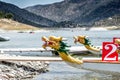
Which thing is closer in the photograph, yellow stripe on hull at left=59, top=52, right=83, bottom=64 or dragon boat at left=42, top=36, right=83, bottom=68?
dragon boat at left=42, top=36, right=83, bottom=68

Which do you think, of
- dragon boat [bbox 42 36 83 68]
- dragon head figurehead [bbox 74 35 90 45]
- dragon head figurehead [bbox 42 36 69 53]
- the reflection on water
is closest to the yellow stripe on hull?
dragon boat [bbox 42 36 83 68]

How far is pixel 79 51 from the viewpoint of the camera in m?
62.1

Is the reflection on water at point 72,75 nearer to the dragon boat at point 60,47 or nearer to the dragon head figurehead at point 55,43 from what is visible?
the dragon boat at point 60,47

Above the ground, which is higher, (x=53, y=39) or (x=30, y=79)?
(x=53, y=39)

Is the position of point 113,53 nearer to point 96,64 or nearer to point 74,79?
point 96,64

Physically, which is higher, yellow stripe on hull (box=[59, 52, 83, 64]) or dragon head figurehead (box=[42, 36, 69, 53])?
dragon head figurehead (box=[42, 36, 69, 53])

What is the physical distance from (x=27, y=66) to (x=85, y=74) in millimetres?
5291

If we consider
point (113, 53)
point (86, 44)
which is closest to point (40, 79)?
point (113, 53)

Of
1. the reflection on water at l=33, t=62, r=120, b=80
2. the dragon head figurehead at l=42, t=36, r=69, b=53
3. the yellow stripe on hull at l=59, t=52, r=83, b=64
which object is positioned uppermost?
the dragon head figurehead at l=42, t=36, r=69, b=53

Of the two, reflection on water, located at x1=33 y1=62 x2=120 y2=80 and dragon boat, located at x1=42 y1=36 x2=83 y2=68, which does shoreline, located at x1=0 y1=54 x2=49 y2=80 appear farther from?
dragon boat, located at x1=42 y1=36 x2=83 y2=68

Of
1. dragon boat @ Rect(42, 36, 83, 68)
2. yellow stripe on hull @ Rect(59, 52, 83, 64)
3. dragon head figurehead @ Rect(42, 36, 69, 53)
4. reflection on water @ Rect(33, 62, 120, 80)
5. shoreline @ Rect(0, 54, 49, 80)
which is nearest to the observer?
dragon head figurehead @ Rect(42, 36, 69, 53)

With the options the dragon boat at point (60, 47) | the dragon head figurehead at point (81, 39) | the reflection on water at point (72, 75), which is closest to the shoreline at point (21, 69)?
the reflection on water at point (72, 75)

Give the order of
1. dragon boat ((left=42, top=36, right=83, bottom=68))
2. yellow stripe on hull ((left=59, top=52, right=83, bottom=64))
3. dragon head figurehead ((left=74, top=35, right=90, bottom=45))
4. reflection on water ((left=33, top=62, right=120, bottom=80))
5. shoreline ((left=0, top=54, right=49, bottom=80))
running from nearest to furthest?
dragon boat ((left=42, top=36, right=83, bottom=68)) < yellow stripe on hull ((left=59, top=52, right=83, bottom=64)) < shoreline ((left=0, top=54, right=49, bottom=80)) < reflection on water ((left=33, top=62, right=120, bottom=80)) < dragon head figurehead ((left=74, top=35, right=90, bottom=45))

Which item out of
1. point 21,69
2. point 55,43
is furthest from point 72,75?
point 55,43
